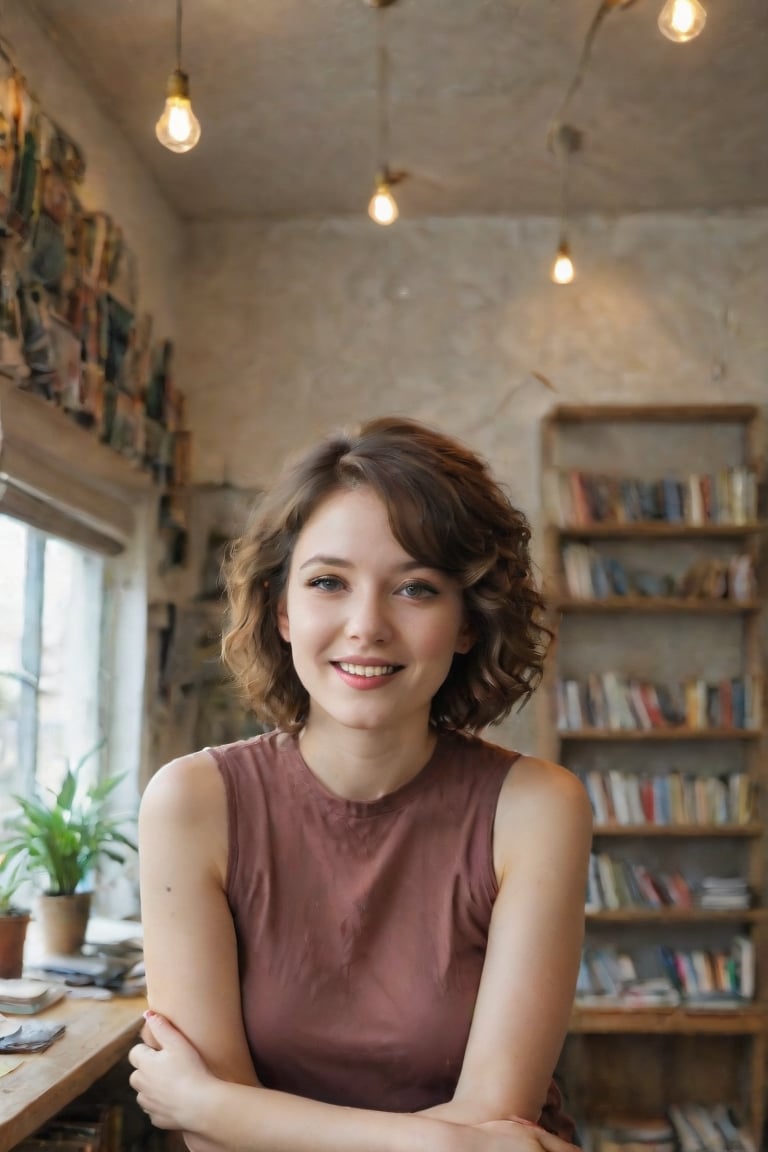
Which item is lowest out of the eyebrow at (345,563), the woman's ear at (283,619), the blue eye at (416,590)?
the woman's ear at (283,619)

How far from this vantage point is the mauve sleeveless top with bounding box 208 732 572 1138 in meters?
1.41

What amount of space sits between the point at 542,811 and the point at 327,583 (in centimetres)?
40

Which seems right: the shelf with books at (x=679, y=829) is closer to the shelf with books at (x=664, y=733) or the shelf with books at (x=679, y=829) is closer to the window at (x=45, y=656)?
the shelf with books at (x=664, y=733)

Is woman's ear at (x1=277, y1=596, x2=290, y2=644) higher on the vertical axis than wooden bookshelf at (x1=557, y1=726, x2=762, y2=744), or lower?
higher

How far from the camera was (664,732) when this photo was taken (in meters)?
3.75

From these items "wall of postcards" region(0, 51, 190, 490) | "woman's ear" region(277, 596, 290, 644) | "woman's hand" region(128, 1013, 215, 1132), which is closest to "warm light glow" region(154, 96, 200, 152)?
"wall of postcards" region(0, 51, 190, 490)

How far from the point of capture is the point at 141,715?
3746 millimetres

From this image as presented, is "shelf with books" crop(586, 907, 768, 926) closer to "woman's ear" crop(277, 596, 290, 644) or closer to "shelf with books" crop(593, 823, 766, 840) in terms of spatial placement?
"shelf with books" crop(593, 823, 766, 840)

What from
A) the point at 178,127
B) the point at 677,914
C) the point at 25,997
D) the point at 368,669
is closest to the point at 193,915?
the point at 368,669

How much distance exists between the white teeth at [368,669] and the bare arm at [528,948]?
24 centimetres

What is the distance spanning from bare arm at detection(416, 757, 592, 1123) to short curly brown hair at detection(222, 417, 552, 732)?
15 centimetres

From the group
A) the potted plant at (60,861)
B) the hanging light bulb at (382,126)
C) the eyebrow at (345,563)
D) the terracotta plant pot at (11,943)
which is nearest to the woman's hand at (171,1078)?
the eyebrow at (345,563)

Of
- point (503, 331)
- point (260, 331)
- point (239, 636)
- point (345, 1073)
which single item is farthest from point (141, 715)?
point (345, 1073)

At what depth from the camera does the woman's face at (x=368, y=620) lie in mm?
1424
